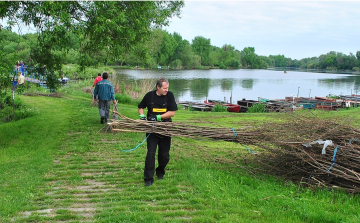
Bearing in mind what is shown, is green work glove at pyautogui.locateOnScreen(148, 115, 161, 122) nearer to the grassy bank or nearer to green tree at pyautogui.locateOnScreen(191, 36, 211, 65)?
the grassy bank

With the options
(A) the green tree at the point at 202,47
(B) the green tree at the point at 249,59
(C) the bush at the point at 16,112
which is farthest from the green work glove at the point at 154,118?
(B) the green tree at the point at 249,59

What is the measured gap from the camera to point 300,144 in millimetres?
6168

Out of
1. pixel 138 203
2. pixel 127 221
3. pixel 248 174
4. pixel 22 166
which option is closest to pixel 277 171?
pixel 248 174

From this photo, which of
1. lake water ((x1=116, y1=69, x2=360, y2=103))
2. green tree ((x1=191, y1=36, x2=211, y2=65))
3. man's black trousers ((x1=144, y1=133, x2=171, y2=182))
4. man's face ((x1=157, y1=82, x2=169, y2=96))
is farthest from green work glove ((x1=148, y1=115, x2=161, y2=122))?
green tree ((x1=191, y1=36, x2=211, y2=65))

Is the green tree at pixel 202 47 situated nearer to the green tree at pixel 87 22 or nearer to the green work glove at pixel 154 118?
the green tree at pixel 87 22

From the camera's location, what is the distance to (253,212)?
4812mm

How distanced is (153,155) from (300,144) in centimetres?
283

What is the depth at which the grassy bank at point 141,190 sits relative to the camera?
4746 millimetres

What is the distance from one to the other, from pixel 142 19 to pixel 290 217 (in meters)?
8.10

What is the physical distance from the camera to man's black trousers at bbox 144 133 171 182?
5973 mm

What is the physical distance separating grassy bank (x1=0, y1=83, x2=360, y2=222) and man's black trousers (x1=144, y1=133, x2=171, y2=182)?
237 millimetres

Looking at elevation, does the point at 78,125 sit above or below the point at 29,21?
below

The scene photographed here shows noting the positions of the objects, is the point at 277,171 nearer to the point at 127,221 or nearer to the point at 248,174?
the point at 248,174

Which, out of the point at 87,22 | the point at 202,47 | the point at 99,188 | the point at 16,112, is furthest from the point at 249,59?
the point at 99,188
